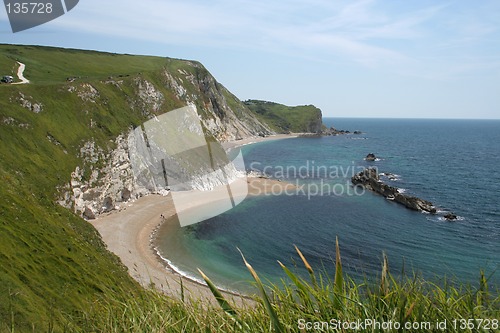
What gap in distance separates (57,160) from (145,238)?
15436mm

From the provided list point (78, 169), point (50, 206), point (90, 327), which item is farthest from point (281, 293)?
point (78, 169)

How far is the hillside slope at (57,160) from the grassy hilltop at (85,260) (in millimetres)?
117

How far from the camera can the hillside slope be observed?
730 inches

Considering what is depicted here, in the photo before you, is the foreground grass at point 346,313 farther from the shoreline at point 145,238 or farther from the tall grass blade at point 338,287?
the shoreline at point 145,238

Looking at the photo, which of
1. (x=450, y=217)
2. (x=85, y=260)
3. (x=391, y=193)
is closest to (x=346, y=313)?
(x=85, y=260)

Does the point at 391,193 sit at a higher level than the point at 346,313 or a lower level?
lower

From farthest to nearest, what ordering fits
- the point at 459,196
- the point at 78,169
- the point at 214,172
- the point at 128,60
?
the point at 128,60 < the point at 214,172 < the point at 459,196 < the point at 78,169

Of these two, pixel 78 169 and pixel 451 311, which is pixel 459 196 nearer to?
pixel 78 169

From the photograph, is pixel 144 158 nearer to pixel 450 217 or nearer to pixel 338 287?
pixel 450 217

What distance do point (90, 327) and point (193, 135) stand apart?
8271 cm

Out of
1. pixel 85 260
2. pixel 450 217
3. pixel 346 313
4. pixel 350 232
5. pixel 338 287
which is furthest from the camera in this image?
pixel 450 217

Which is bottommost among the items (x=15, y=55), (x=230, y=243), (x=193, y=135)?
(x=230, y=243)

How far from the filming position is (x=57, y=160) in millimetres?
46688

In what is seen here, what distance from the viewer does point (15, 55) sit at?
86250mm
